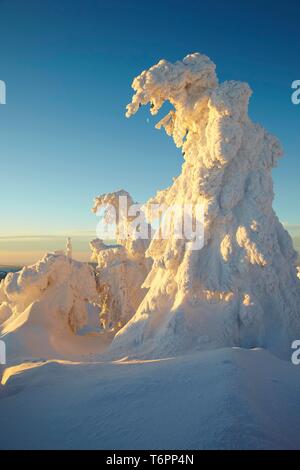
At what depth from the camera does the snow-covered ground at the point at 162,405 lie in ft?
19.1

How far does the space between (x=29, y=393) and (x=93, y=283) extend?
1064 cm

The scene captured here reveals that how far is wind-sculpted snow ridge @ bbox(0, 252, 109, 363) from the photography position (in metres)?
15.0

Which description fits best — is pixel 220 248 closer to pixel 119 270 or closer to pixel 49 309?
pixel 119 270

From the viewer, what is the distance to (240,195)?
43.6 feet

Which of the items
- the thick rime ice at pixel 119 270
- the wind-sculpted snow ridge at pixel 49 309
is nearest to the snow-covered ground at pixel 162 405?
the wind-sculpted snow ridge at pixel 49 309

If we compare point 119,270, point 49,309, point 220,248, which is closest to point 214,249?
point 220,248

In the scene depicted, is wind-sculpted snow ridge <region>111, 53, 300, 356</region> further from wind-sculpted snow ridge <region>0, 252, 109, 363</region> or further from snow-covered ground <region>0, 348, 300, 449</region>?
wind-sculpted snow ridge <region>0, 252, 109, 363</region>

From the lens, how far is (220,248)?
42.4ft

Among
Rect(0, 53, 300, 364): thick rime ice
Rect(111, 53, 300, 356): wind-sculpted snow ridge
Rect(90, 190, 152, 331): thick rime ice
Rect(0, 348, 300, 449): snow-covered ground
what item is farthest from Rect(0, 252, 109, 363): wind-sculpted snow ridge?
Rect(0, 348, 300, 449): snow-covered ground

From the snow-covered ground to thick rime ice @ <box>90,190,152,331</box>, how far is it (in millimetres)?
10255

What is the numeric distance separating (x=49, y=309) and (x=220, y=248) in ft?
28.5

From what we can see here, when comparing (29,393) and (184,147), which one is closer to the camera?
(29,393)
